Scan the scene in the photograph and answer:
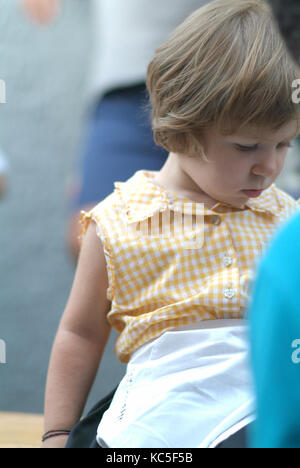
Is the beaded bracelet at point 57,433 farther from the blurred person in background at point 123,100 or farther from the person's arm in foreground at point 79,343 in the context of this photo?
the blurred person in background at point 123,100

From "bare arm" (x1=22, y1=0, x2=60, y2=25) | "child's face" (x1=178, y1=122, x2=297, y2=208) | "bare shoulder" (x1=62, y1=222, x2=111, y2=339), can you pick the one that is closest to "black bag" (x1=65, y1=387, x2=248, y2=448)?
"bare shoulder" (x1=62, y1=222, x2=111, y2=339)

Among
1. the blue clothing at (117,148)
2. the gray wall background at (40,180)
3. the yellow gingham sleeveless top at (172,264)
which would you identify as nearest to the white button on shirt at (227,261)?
the yellow gingham sleeveless top at (172,264)

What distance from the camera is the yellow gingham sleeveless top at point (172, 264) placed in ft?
2.92

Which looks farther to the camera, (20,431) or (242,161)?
(20,431)

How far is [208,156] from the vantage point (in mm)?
913

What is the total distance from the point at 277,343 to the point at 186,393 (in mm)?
311

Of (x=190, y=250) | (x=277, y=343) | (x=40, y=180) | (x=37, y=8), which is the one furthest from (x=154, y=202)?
(x=40, y=180)

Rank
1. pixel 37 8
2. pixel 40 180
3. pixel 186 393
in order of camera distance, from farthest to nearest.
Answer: pixel 40 180, pixel 37 8, pixel 186 393

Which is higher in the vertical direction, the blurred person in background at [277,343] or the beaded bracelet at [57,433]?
the blurred person in background at [277,343]

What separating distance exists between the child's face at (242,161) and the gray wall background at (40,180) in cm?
142

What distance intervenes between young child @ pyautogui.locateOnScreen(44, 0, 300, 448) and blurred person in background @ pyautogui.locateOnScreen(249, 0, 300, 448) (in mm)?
242

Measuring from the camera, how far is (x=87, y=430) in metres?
0.94

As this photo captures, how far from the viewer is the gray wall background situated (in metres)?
2.40

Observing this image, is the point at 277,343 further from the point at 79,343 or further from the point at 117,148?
the point at 117,148
